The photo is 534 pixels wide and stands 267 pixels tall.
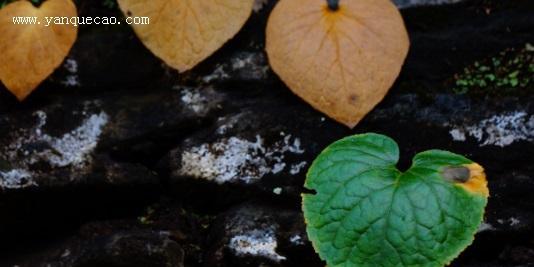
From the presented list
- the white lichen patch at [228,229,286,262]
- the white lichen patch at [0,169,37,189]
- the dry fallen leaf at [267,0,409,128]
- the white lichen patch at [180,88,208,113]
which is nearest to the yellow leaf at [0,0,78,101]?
the white lichen patch at [0,169,37,189]

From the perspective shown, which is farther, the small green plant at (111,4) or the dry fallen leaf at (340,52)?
Answer: the small green plant at (111,4)

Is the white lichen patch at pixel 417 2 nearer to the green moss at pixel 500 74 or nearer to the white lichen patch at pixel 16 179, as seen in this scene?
the green moss at pixel 500 74

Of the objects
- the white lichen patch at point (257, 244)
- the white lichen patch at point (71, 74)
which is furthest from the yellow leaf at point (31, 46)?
the white lichen patch at point (257, 244)

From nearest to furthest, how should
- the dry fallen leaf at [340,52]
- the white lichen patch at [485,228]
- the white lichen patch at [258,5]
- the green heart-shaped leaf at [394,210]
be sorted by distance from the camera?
the green heart-shaped leaf at [394,210] < the white lichen patch at [485,228] < the dry fallen leaf at [340,52] < the white lichen patch at [258,5]

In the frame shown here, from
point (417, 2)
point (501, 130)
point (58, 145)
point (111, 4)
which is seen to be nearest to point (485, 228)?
point (501, 130)

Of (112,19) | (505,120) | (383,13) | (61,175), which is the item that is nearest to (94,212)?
(61,175)

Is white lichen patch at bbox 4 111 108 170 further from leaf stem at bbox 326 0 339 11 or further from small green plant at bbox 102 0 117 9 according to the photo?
leaf stem at bbox 326 0 339 11
